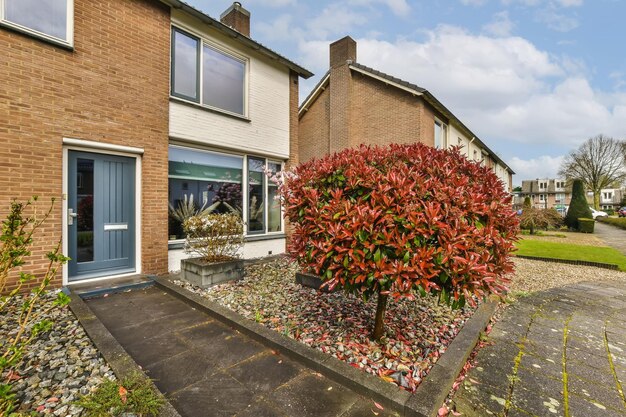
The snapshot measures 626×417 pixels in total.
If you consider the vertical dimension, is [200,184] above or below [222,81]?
below

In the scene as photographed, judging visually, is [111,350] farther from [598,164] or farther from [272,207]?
[598,164]

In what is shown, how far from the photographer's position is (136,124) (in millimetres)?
5922

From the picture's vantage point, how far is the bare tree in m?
36.6

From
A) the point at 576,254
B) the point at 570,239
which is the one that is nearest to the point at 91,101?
the point at 576,254

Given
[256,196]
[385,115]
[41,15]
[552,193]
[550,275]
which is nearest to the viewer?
[41,15]

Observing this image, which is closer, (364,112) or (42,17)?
(42,17)

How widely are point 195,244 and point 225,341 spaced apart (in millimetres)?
2825

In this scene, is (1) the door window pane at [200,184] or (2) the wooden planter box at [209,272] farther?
(1) the door window pane at [200,184]

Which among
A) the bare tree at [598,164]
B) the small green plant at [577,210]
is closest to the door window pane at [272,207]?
the small green plant at [577,210]

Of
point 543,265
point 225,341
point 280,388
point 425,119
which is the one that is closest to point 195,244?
point 225,341

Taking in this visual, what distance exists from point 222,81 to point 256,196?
10.2ft

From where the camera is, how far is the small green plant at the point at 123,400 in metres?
2.23

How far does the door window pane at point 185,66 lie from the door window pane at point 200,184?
137cm

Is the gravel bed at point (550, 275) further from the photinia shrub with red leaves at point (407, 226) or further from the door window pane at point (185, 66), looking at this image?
the door window pane at point (185, 66)
